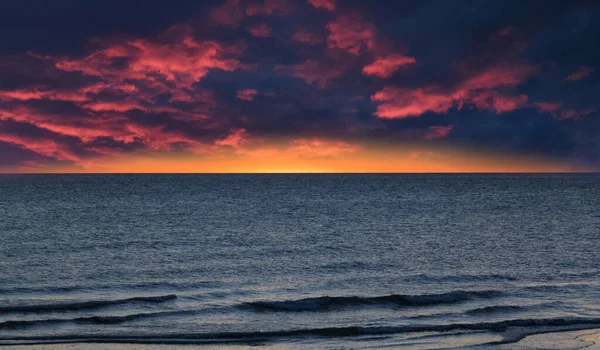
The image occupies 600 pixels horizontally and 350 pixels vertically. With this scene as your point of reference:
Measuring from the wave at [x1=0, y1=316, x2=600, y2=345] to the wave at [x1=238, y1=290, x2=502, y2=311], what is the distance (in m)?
3.72

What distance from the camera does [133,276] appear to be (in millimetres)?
32188

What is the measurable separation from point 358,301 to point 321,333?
534 cm

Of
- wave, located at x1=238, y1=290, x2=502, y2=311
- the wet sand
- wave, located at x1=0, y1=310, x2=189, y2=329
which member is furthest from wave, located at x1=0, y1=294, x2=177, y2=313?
the wet sand

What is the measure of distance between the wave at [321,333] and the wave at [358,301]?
3.72 metres

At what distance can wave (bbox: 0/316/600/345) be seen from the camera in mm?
20156

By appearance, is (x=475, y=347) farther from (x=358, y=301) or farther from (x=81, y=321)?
(x=81, y=321)

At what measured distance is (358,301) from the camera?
→ 2662cm

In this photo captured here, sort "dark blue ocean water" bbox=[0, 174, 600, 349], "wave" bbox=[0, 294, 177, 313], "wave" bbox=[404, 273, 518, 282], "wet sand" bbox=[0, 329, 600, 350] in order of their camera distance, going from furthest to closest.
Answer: "wave" bbox=[404, 273, 518, 282] < "wave" bbox=[0, 294, 177, 313] < "dark blue ocean water" bbox=[0, 174, 600, 349] < "wet sand" bbox=[0, 329, 600, 350]

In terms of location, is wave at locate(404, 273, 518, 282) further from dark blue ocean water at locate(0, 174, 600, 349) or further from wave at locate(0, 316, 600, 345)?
wave at locate(0, 316, 600, 345)

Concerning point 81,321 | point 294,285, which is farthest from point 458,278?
point 81,321

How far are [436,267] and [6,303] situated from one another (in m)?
24.2

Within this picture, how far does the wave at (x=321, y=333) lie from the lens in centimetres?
2016

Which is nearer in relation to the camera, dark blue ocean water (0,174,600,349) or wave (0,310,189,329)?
dark blue ocean water (0,174,600,349)

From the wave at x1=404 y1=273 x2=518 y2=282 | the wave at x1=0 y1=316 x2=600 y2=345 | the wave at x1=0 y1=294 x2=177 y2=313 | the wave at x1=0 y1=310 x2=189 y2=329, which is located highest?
the wave at x1=404 y1=273 x2=518 y2=282
